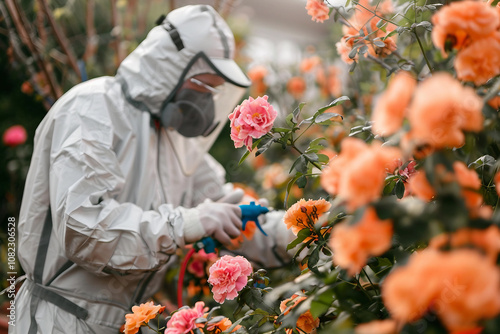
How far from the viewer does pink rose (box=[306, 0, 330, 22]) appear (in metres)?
1.22

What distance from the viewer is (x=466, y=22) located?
599 mm

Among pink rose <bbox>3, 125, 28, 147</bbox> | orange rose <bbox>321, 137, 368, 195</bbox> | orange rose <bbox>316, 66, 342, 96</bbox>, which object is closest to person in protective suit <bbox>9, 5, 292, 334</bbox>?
orange rose <bbox>321, 137, 368, 195</bbox>

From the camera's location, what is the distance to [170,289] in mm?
1918

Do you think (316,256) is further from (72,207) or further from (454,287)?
(72,207)

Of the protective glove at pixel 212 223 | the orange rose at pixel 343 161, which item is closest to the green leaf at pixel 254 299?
the protective glove at pixel 212 223

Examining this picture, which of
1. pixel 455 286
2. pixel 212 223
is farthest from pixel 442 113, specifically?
pixel 212 223

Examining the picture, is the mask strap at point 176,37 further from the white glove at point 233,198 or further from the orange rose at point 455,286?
the orange rose at point 455,286

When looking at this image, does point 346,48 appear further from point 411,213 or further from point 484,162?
point 411,213

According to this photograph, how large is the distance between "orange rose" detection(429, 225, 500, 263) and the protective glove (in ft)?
2.82

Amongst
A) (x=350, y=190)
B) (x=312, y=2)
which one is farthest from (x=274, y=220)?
(x=350, y=190)

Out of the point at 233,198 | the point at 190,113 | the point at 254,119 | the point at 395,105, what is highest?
the point at 395,105

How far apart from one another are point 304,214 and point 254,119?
213mm

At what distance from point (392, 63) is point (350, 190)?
2.98 feet

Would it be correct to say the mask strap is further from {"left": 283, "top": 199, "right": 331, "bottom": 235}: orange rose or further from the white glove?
{"left": 283, "top": 199, "right": 331, "bottom": 235}: orange rose
